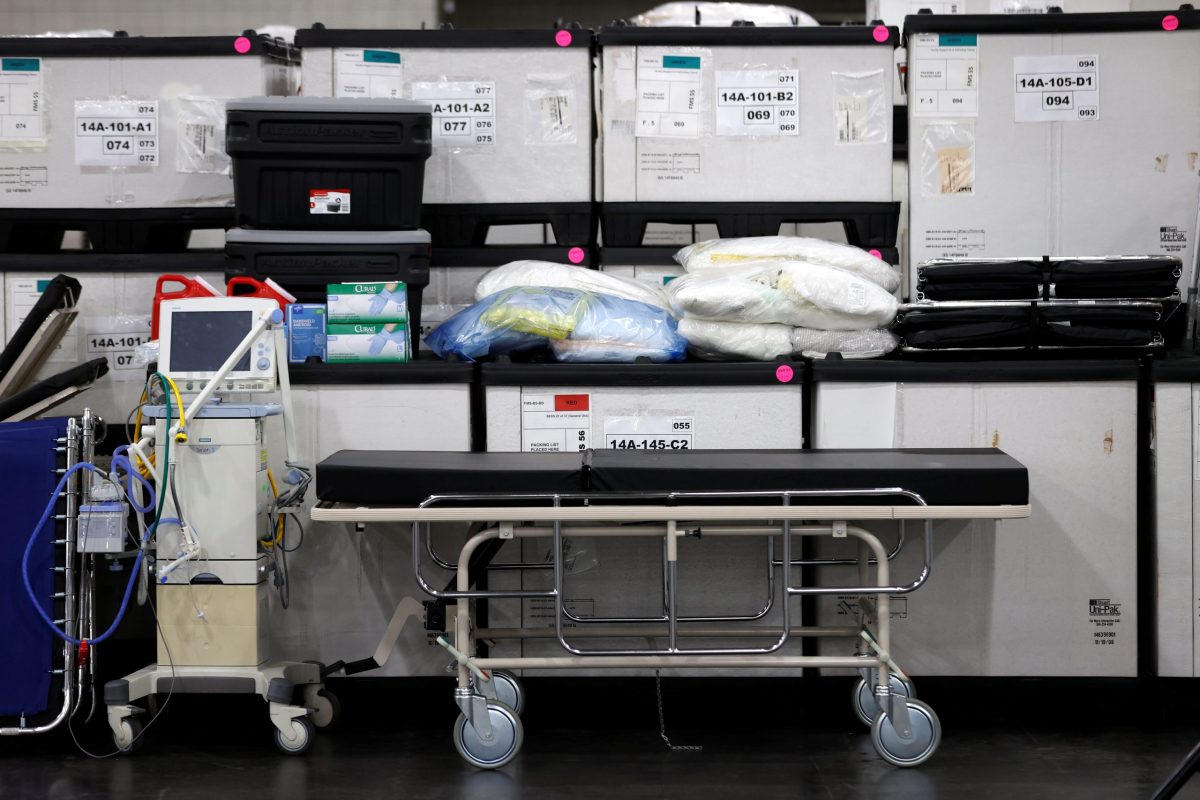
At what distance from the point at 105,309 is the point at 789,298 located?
1801mm

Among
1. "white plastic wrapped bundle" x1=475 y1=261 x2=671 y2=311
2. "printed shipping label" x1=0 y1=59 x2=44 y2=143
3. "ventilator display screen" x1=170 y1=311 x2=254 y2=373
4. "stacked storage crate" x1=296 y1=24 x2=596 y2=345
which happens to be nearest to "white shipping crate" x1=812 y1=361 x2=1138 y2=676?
"white plastic wrapped bundle" x1=475 y1=261 x2=671 y2=311

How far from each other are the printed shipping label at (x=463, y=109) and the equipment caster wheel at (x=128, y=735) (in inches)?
64.5

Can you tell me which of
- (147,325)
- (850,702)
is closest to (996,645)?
(850,702)

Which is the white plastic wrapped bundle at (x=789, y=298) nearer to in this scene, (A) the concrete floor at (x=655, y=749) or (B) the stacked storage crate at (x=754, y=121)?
(B) the stacked storage crate at (x=754, y=121)

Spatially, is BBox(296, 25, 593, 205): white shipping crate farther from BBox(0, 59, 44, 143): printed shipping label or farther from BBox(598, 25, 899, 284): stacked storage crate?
BBox(0, 59, 44, 143): printed shipping label

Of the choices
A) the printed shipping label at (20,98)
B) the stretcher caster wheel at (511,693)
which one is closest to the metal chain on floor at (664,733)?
the stretcher caster wheel at (511,693)

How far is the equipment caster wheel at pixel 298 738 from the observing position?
2801 mm

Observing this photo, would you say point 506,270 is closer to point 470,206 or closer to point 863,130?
point 470,206

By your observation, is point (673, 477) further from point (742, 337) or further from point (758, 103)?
point (758, 103)

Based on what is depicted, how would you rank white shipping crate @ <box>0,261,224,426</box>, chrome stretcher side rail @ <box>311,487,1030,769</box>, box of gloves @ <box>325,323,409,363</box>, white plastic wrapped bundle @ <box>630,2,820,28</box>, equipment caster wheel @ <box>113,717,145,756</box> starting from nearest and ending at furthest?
chrome stretcher side rail @ <box>311,487,1030,769</box> < equipment caster wheel @ <box>113,717,145,756</box> < box of gloves @ <box>325,323,409,363</box> < white shipping crate @ <box>0,261,224,426</box> < white plastic wrapped bundle @ <box>630,2,820,28</box>

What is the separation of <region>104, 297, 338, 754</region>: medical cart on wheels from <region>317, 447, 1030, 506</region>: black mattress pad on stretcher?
239mm

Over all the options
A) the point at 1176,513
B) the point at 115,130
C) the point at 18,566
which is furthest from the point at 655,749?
the point at 115,130

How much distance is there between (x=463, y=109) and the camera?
10.9ft

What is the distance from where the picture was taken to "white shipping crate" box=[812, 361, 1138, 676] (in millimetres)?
2973
